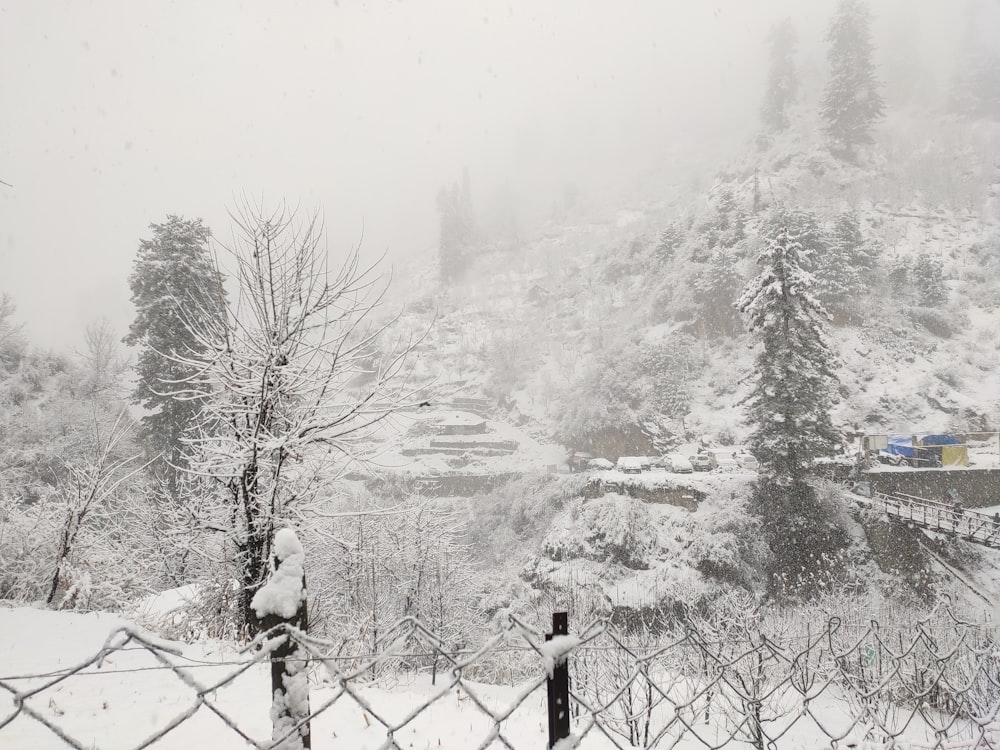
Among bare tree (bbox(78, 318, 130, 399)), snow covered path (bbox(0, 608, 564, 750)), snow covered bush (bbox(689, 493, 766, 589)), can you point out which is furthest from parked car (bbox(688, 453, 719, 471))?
bare tree (bbox(78, 318, 130, 399))

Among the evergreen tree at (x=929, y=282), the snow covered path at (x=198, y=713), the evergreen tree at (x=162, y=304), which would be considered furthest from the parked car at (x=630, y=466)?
the snow covered path at (x=198, y=713)

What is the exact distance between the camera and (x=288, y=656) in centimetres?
135

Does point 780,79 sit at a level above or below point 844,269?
above

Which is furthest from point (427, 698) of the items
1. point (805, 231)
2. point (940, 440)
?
point (805, 231)

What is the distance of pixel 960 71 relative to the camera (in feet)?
155

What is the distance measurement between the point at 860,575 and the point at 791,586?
7.43ft

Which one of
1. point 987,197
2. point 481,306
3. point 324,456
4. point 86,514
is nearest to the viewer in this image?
point 324,456

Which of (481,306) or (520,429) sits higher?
(481,306)

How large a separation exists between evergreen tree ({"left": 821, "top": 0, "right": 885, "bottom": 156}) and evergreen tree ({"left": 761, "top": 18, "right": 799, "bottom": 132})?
7.15 metres

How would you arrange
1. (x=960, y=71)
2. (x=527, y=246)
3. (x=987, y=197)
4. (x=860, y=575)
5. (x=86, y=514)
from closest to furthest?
(x=86, y=514)
(x=860, y=575)
(x=987, y=197)
(x=960, y=71)
(x=527, y=246)

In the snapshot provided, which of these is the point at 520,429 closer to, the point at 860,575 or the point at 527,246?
the point at 860,575

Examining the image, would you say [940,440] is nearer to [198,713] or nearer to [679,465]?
[679,465]

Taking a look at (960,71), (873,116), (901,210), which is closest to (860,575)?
(901,210)

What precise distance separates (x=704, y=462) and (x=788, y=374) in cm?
898
